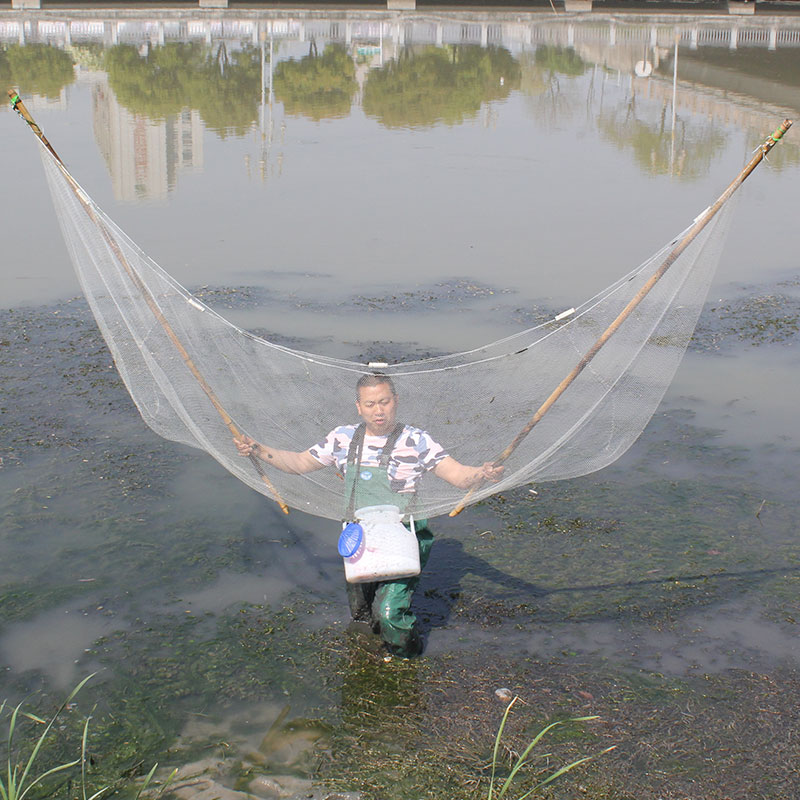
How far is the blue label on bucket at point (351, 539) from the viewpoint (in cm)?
405

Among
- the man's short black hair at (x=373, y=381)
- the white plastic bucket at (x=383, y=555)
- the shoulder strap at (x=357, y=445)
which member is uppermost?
the man's short black hair at (x=373, y=381)

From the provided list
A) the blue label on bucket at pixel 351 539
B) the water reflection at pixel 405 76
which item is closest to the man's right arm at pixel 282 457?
the blue label on bucket at pixel 351 539

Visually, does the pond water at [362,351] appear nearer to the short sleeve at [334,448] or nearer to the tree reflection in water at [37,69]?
the tree reflection in water at [37,69]

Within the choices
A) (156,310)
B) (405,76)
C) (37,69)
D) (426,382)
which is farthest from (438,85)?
(426,382)

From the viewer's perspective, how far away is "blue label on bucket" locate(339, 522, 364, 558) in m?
4.05

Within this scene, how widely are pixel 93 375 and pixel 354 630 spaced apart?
145 inches

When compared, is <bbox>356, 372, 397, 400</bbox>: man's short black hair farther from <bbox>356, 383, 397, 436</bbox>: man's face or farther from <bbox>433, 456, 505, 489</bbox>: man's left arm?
<bbox>433, 456, 505, 489</bbox>: man's left arm

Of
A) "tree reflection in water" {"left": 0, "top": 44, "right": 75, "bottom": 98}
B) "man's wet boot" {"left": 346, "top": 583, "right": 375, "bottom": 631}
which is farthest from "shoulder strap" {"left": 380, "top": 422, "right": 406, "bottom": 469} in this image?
"tree reflection in water" {"left": 0, "top": 44, "right": 75, "bottom": 98}

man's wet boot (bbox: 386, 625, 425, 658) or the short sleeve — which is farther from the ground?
the short sleeve

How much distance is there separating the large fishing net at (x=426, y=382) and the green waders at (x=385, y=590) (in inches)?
3.9

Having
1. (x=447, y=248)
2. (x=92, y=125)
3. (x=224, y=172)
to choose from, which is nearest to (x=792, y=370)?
(x=447, y=248)

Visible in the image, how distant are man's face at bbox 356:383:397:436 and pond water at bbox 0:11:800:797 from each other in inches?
34.5

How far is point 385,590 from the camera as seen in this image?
13.6ft

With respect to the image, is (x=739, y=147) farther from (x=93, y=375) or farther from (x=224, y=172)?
(x=93, y=375)
